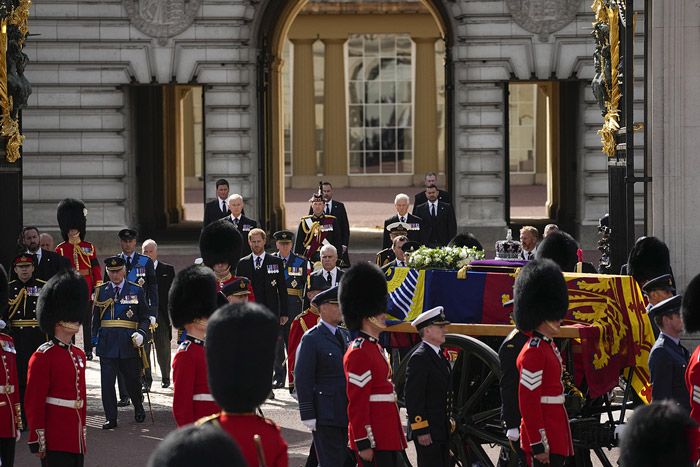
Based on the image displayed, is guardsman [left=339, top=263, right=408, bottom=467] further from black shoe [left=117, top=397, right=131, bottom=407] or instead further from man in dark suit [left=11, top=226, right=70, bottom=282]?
black shoe [left=117, top=397, right=131, bottom=407]

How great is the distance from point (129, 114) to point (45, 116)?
1219mm

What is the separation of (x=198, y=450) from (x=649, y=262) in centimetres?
626

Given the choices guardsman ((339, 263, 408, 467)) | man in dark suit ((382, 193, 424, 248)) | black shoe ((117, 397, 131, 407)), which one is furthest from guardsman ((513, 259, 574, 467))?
man in dark suit ((382, 193, 424, 248))

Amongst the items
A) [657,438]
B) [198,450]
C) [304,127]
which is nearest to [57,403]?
[198,450]

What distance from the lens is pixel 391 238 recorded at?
14.8m

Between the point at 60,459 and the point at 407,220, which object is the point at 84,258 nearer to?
the point at 407,220

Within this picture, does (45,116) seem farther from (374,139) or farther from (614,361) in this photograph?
(374,139)

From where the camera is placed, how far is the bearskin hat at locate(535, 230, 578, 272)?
1044 cm

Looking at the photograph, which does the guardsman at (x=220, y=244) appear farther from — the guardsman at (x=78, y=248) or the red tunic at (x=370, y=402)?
the red tunic at (x=370, y=402)

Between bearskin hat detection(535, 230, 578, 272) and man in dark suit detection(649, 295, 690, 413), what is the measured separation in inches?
103

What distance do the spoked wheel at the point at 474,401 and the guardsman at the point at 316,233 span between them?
6.41m

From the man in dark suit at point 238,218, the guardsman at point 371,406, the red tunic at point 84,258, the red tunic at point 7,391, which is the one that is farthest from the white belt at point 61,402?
the man in dark suit at point 238,218

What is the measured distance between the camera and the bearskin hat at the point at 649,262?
1001 cm

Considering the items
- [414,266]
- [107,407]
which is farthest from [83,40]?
[414,266]
